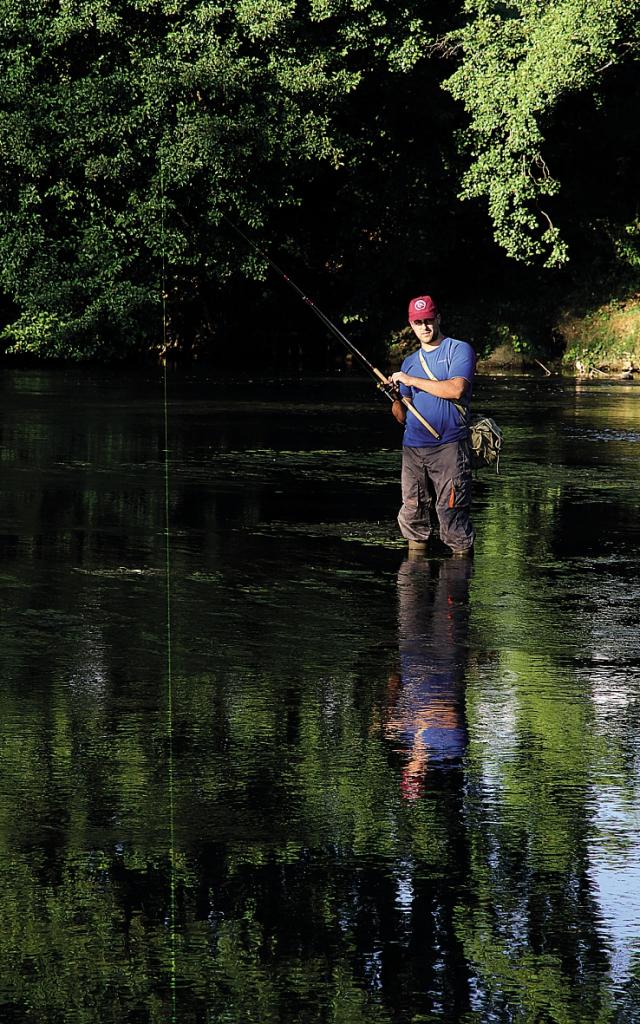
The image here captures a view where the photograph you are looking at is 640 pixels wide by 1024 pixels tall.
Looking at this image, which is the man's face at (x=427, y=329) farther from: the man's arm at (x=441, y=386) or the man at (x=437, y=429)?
the man's arm at (x=441, y=386)

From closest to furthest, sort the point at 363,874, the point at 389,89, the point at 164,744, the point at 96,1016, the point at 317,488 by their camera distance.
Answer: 1. the point at 96,1016
2. the point at 363,874
3. the point at 164,744
4. the point at 317,488
5. the point at 389,89

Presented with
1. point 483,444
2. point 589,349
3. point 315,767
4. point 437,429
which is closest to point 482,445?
point 483,444

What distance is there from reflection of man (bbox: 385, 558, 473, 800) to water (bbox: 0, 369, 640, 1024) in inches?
0.9

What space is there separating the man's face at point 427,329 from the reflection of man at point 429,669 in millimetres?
1404

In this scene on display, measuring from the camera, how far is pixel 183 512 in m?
13.9

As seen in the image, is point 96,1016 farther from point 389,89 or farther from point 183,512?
point 389,89

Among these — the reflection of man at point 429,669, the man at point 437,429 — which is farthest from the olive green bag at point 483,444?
the reflection of man at point 429,669

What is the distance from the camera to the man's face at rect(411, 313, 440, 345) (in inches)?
446

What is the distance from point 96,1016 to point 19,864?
45.8 inches

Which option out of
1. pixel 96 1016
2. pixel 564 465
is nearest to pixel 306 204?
pixel 564 465

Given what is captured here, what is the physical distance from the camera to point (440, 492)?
455 inches

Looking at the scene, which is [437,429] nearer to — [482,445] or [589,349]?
[482,445]

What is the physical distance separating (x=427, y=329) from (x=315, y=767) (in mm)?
5437

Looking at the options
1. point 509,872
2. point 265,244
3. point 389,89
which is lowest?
point 509,872
